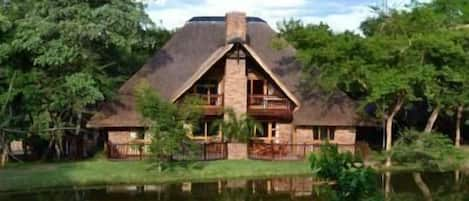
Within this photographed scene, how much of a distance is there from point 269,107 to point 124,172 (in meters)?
9.56

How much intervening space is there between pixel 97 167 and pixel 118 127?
15.0 feet

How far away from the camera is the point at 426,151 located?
30719 mm

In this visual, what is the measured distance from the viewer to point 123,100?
35.1m

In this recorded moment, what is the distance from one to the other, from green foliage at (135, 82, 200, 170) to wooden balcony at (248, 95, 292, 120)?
6.85 m

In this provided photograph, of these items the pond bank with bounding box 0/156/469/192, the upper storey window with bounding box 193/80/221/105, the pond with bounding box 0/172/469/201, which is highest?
the upper storey window with bounding box 193/80/221/105

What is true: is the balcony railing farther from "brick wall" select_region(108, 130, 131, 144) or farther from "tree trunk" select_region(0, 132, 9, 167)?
"tree trunk" select_region(0, 132, 9, 167)

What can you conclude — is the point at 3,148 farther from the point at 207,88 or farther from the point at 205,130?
the point at 207,88

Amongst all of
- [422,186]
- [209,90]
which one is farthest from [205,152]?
[422,186]

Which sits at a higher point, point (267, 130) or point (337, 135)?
point (267, 130)

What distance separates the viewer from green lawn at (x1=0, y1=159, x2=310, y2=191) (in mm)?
26797

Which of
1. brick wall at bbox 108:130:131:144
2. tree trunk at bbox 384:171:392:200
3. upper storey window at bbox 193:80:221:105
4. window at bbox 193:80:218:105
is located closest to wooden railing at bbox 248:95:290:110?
upper storey window at bbox 193:80:221:105

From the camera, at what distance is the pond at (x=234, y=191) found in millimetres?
23812

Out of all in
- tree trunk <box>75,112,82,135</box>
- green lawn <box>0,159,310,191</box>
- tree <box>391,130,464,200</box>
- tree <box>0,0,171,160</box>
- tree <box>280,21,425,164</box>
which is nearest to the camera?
green lawn <box>0,159,310,191</box>

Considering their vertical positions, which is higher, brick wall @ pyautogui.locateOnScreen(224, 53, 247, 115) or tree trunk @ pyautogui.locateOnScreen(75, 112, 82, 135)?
brick wall @ pyautogui.locateOnScreen(224, 53, 247, 115)
